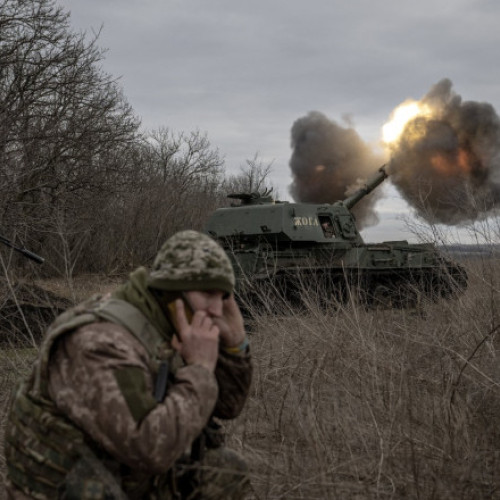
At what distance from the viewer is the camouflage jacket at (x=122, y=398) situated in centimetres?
190

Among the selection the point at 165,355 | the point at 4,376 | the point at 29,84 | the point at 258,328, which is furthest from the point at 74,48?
the point at 165,355

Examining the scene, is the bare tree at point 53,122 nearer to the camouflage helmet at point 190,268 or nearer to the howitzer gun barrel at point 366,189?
the howitzer gun barrel at point 366,189

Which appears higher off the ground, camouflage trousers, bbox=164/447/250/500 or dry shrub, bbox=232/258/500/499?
camouflage trousers, bbox=164/447/250/500

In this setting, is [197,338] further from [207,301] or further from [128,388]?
[128,388]

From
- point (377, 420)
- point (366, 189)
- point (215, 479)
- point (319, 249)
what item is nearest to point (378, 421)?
point (377, 420)

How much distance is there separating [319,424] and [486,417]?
0.91 metres

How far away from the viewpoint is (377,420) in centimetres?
361

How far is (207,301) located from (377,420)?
6.03ft

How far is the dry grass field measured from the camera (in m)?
2.84

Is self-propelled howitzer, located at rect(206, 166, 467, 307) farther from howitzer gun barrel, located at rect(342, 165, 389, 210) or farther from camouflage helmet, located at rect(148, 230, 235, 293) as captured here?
camouflage helmet, located at rect(148, 230, 235, 293)

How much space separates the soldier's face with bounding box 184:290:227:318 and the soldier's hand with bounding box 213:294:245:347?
18 centimetres

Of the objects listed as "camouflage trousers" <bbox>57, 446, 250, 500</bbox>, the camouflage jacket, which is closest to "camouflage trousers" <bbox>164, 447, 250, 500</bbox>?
"camouflage trousers" <bbox>57, 446, 250, 500</bbox>

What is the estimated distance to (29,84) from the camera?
17.8 m

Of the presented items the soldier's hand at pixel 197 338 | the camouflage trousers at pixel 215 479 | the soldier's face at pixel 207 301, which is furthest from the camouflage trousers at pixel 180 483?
the soldier's face at pixel 207 301
